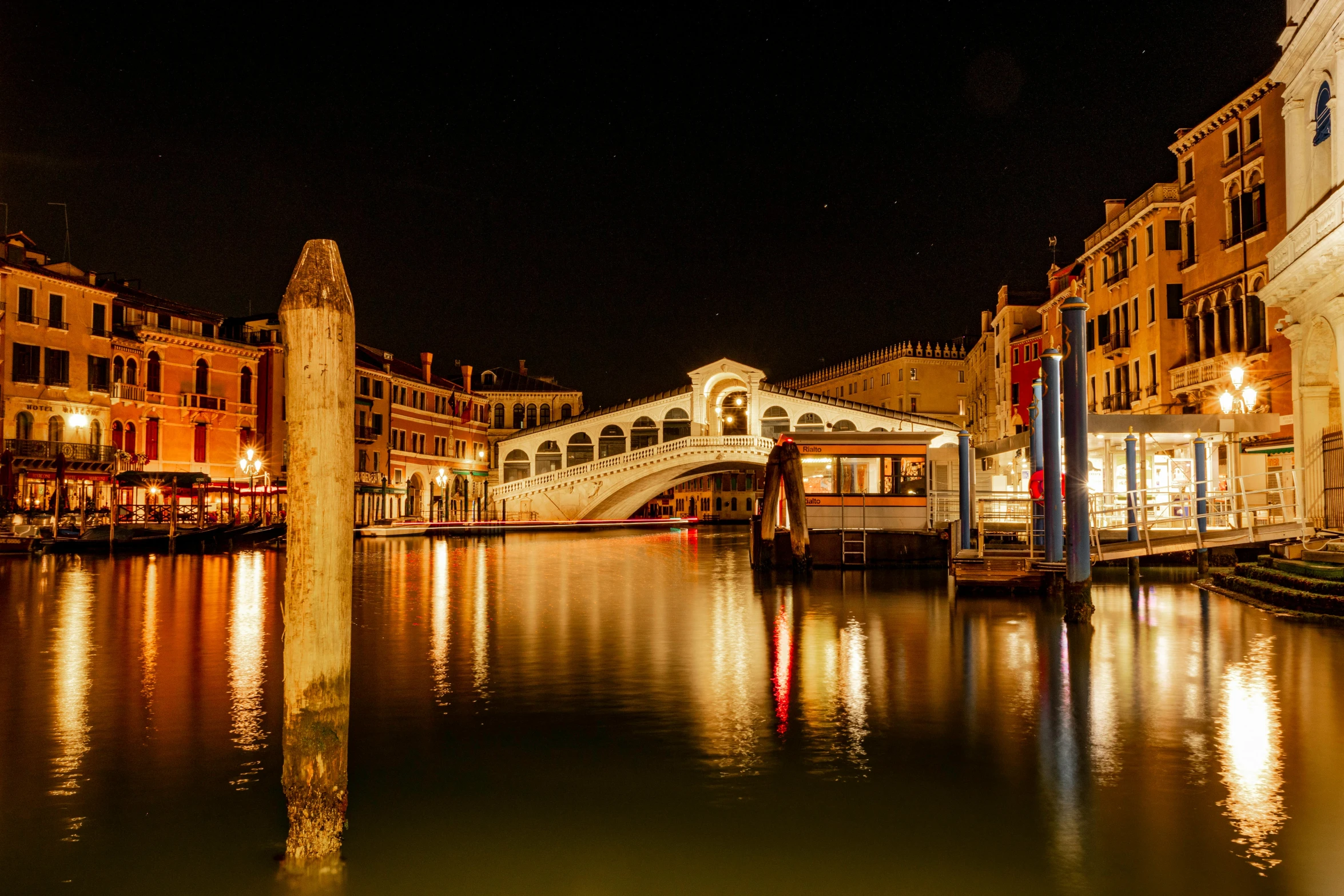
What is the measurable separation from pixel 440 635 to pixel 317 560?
24.9 ft

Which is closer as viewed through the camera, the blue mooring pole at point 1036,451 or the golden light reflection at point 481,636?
the golden light reflection at point 481,636

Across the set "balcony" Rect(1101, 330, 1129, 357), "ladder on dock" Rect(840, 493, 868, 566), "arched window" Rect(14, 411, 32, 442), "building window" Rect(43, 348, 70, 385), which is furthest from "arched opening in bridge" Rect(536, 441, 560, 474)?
"ladder on dock" Rect(840, 493, 868, 566)

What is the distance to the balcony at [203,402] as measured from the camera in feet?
125

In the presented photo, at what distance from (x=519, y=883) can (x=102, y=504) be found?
37.3 meters

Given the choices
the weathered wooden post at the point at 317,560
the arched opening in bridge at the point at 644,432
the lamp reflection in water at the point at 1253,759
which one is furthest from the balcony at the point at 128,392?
the lamp reflection in water at the point at 1253,759

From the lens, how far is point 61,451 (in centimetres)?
3241

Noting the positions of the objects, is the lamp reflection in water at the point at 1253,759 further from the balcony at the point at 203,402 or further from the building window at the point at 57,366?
the balcony at the point at 203,402

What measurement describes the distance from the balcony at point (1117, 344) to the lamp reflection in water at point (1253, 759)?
24556 millimetres

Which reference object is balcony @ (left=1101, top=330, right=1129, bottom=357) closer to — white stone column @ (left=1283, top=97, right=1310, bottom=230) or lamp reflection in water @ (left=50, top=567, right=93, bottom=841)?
white stone column @ (left=1283, top=97, right=1310, bottom=230)

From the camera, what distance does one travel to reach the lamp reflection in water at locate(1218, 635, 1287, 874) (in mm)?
5066

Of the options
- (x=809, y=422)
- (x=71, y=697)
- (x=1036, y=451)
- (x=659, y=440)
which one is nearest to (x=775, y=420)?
(x=809, y=422)

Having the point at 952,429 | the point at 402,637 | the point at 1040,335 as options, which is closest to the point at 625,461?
the point at 952,429

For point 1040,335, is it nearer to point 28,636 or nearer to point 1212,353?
point 1212,353

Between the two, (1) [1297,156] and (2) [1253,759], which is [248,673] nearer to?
(2) [1253,759]
